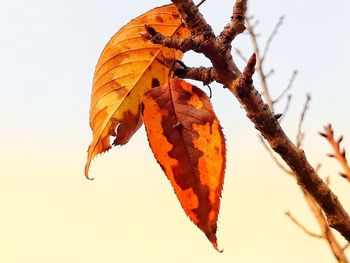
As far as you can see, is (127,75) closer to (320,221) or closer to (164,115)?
(164,115)

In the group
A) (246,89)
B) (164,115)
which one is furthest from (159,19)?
(246,89)

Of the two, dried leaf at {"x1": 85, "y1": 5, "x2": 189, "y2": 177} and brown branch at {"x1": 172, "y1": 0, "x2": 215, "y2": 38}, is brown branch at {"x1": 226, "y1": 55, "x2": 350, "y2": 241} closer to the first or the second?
brown branch at {"x1": 172, "y1": 0, "x2": 215, "y2": 38}

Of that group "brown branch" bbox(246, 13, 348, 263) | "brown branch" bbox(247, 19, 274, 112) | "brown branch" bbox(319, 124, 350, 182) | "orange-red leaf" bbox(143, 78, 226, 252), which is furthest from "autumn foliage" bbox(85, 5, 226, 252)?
"brown branch" bbox(247, 19, 274, 112)

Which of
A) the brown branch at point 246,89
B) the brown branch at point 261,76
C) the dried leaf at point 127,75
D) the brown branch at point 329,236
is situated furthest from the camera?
the brown branch at point 261,76

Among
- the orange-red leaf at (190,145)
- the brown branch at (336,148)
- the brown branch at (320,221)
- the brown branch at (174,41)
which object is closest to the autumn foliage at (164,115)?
the orange-red leaf at (190,145)

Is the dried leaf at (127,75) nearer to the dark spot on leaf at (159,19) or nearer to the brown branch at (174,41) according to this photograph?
the dark spot on leaf at (159,19)

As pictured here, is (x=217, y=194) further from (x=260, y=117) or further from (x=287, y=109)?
(x=287, y=109)
